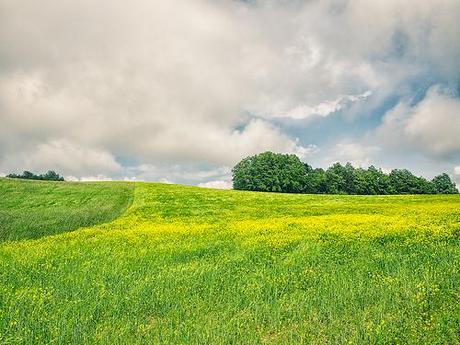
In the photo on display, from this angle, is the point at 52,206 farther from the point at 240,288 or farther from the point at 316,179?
the point at 316,179

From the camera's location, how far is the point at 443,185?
465 feet

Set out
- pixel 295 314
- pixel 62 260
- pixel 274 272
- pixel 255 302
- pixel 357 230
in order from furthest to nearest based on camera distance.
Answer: pixel 357 230 → pixel 62 260 → pixel 274 272 → pixel 255 302 → pixel 295 314

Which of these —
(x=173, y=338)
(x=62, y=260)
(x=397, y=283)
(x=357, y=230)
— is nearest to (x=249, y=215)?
(x=357, y=230)

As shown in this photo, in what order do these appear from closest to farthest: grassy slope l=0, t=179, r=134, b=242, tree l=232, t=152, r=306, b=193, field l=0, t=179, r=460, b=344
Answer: field l=0, t=179, r=460, b=344 → grassy slope l=0, t=179, r=134, b=242 → tree l=232, t=152, r=306, b=193

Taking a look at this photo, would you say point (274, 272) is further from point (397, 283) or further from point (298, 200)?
point (298, 200)

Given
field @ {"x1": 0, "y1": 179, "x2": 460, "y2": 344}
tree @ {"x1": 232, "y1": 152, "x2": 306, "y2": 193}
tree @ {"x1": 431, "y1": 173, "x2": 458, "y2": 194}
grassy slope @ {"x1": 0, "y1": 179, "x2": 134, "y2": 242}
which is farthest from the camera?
tree @ {"x1": 431, "y1": 173, "x2": 458, "y2": 194}

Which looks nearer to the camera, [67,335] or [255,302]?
[67,335]

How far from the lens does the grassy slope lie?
27141 mm

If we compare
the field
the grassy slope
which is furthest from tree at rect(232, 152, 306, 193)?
the field

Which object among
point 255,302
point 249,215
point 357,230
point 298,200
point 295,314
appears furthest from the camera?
point 298,200

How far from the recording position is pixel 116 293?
1050 cm

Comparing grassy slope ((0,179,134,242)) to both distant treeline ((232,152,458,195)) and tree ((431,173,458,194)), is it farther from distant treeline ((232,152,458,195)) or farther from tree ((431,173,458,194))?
tree ((431,173,458,194))

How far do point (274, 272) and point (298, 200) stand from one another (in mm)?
41485

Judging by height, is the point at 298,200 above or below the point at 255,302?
above
